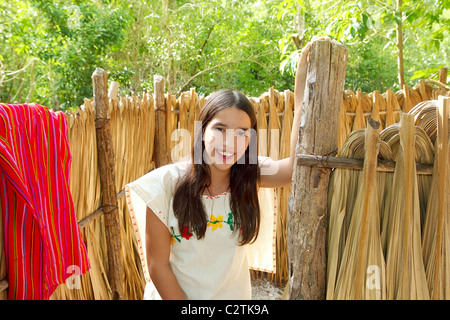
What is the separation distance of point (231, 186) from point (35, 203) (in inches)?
27.9

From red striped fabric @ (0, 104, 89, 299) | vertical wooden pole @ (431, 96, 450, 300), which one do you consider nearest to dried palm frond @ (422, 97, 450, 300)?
vertical wooden pole @ (431, 96, 450, 300)

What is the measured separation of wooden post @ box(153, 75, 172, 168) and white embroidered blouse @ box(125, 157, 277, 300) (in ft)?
5.96

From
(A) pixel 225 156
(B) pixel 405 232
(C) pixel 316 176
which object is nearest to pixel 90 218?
(A) pixel 225 156

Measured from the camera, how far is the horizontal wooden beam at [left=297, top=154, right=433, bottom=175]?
1.06 meters

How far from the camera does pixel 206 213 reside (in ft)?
4.63

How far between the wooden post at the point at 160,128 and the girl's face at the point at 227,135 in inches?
74.5

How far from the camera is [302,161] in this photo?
3.64 ft

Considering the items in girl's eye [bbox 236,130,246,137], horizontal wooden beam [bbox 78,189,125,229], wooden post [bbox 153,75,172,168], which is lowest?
horizontal wooden beam [bbox 78,189,125,229]

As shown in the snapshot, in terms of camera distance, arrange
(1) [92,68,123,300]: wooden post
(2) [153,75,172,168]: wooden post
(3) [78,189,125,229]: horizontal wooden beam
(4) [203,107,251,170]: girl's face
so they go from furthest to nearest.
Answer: (2) [153,75,172,168]: wooden post → (1) [92,68,123,300]: wooden post → (3) [78,189,125,229]: horizontal wooden beam → (4) [203,107,251,170]: girl's face

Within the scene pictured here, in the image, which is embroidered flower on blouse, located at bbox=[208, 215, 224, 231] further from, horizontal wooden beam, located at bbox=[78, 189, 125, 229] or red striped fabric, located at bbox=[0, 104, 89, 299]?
horizontal wooden beam, located at bbox=[78, 189, 125, 229]

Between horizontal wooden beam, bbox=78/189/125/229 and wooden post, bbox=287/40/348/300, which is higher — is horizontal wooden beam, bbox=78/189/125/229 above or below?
below

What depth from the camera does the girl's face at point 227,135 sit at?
1341 mm

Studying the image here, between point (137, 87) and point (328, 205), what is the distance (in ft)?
28.1
